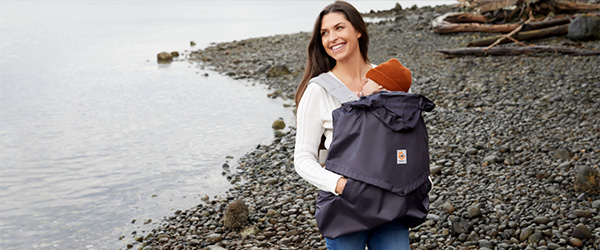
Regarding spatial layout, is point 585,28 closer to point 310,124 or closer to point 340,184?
point 310,124

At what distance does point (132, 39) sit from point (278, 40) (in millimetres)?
12352

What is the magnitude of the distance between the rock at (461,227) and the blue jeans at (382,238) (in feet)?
11.4

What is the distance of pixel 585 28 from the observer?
44.9ft

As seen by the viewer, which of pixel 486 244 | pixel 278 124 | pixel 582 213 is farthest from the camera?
pixel 278 124

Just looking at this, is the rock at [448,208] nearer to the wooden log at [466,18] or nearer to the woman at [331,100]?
the woman at [331,100]

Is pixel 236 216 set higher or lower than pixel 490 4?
lower

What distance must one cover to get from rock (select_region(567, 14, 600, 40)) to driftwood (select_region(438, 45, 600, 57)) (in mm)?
1290

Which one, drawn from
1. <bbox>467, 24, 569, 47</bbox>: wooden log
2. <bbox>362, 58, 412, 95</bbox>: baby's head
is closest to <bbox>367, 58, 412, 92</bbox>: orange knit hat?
<bbox>362, 58, 412, 95</bbox>: baby's head

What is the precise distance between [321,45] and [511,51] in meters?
11.6

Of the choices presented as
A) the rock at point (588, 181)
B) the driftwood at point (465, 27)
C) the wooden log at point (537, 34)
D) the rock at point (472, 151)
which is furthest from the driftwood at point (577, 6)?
the rock at point (588, 181)

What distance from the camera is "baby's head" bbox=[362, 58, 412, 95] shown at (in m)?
2.91

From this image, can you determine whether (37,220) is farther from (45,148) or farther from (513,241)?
(513,241)

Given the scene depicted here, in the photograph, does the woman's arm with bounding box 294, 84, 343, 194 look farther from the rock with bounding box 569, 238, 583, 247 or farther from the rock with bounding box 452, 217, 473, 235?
the rock with bounding box 569, 238, 583, 247

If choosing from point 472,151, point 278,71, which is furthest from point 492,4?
point 472,151
